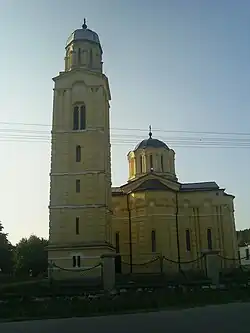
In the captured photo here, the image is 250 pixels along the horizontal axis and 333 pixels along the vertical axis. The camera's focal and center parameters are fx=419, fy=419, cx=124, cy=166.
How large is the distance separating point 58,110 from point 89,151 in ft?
14.3

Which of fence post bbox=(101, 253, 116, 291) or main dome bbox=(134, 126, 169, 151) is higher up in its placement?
main dome bbox=(134, 126, 169, 151)

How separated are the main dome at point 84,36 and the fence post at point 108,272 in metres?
22.8

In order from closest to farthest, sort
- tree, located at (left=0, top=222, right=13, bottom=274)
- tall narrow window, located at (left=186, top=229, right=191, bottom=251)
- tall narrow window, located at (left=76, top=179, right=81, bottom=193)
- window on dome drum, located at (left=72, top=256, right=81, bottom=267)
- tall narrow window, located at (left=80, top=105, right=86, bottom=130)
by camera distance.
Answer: window on dome drum, located at (left=72, top=256, right=81, bottom=267) < tall narrow window, located at (left=76, top=179, right=81, bottom=193) < tall narrow window, located at (left=80, top=105, right=86, bottom=130) < tall narrow window, located at (left=186, top=229, right=191, bottom=251) < tree, located at (left=0, top=222, right=13, bottom=274)

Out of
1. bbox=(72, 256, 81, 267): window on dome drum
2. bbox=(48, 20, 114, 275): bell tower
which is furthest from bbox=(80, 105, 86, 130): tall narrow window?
bbox=(72, 256, 81, 267): window on dome drum

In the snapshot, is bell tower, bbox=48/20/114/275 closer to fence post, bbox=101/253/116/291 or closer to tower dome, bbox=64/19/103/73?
tower dome, bbox=64/19/103/73

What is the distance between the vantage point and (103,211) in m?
31.1

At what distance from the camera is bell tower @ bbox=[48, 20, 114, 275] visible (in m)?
30.5

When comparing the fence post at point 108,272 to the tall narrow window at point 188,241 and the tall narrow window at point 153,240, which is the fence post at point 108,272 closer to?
the tall narrow window at point 153,240

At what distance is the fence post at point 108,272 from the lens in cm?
1678

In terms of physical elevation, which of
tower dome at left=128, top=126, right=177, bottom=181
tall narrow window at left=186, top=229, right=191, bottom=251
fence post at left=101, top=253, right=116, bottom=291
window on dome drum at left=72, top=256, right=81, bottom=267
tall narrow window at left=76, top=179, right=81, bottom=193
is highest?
tower dome at left=128, top=126, right=177, bottom=181

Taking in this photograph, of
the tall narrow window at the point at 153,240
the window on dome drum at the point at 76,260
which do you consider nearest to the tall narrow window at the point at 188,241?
the tall narrow window at the point at 153,240

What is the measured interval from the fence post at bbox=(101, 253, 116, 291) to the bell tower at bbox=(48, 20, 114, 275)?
1292 cm

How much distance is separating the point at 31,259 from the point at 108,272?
35.5 metres

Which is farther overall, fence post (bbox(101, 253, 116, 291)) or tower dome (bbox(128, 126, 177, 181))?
tower dome (bbox(128, 126, 177, 181))
